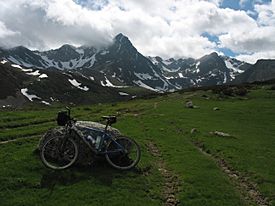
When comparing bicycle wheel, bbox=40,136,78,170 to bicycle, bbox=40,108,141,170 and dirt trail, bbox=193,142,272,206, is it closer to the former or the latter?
bicycle, bbox=40,108,141,170

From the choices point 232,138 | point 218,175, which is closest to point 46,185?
point 218,175

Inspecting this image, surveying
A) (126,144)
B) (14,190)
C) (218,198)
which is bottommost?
(14,190)

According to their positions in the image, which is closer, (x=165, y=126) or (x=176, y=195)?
(x=176, y=195)

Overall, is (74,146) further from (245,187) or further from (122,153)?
(245,187)

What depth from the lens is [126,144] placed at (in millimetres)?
24031

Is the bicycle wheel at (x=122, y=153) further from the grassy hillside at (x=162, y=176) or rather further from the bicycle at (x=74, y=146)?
the grassy hillside at (x=162, y=176)

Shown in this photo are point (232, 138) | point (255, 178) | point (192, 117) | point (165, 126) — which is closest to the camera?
point (255, 178)

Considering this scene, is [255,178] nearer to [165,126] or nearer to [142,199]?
[142,199]

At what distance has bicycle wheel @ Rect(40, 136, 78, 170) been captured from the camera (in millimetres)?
22328

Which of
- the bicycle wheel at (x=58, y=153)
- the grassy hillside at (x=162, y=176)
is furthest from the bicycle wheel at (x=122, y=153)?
the bicycle wheel at (x=58, y=153)

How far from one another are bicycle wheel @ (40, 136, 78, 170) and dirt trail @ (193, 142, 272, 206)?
1055 centimetres

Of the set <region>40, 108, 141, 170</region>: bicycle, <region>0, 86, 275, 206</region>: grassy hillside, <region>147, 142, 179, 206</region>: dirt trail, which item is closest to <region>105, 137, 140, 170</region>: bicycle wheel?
<region>40, 108, 141, 170</region>: bicycle

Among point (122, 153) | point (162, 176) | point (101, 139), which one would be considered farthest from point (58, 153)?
point (162, 176)

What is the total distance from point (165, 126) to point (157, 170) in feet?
83.6
